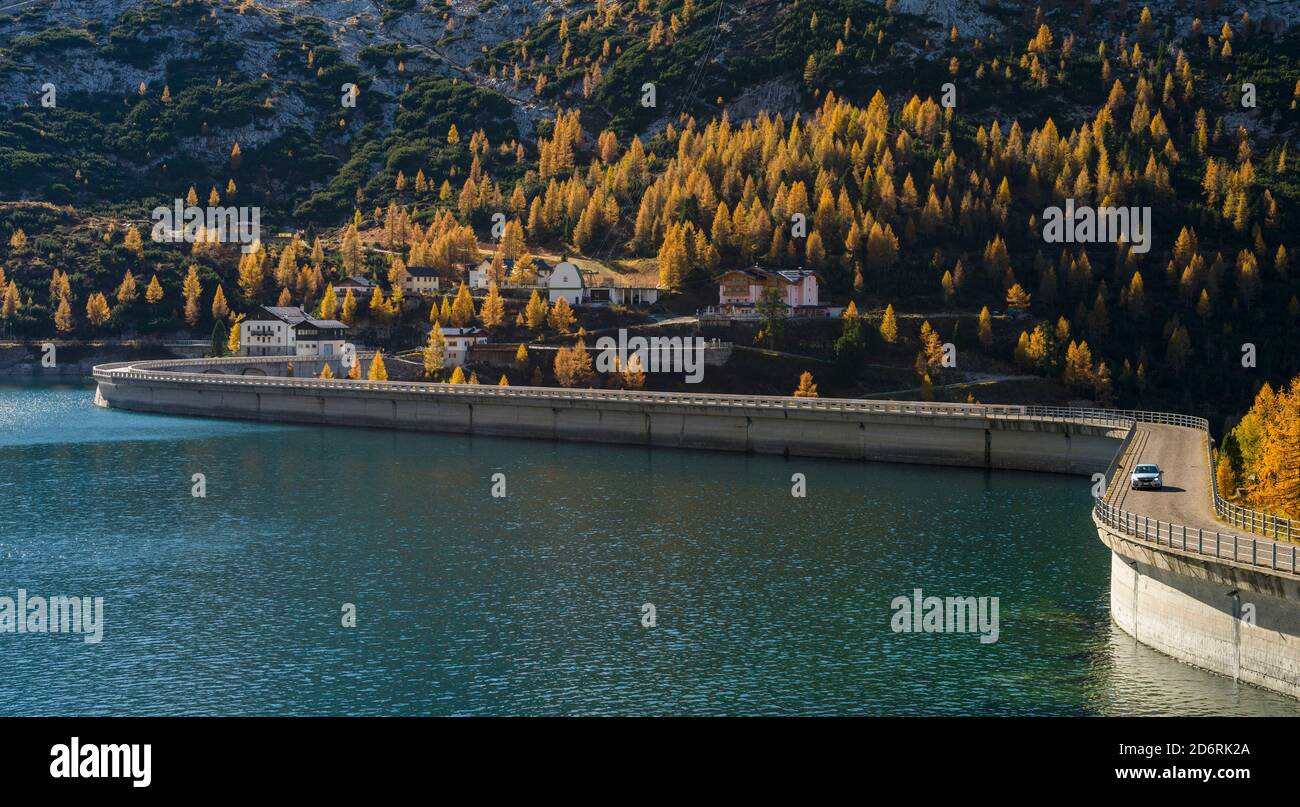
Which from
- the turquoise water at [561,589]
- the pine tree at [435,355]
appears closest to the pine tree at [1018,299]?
the turquoise water at [561,589]

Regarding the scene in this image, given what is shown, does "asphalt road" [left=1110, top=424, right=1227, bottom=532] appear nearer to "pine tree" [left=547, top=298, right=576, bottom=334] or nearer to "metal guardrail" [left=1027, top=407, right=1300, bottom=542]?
"metal guardrail" [left=1027, top=407, right=1300, bottom=542]

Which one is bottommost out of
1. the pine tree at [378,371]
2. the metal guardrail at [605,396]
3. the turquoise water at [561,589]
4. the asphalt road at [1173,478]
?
the turquoise water at [561,589]

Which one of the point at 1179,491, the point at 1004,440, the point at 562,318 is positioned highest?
the point at 562,318

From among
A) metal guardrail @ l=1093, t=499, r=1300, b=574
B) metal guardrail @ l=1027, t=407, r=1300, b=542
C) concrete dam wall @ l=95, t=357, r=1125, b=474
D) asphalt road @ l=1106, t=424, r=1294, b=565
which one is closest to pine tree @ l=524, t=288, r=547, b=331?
concrete dam wall @ l=95, t=357, r=1125, b=474

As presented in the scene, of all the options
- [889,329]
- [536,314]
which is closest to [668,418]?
[889,329]

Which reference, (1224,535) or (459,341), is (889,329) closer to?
(459,341)

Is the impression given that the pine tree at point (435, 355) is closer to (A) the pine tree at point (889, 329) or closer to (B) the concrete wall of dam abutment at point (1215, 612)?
(A) the pine tree at point (889, 329)

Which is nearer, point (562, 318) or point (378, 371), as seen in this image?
point (378, 371)
